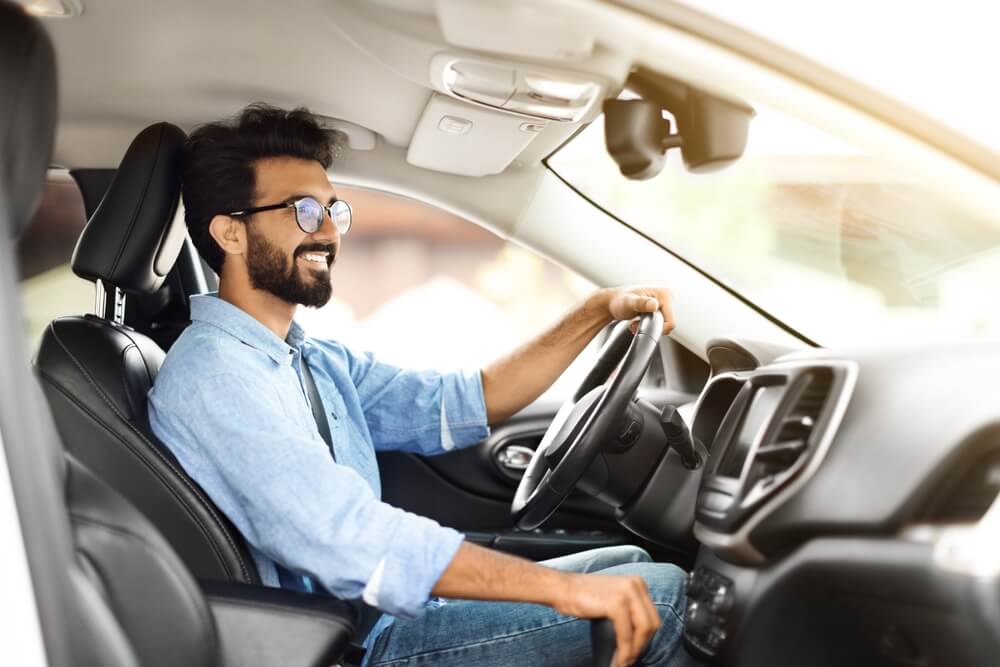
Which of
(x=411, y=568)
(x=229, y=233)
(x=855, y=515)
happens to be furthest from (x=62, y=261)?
(x=855, y=515)

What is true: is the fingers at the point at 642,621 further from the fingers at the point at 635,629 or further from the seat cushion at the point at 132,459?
the seat cushion at the point at 132,459

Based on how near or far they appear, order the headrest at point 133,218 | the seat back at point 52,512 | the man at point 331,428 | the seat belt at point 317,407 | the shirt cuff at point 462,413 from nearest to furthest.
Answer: the seat back at point 52,512 < the man at point 331,428 < the headrest at point 133,218 < the seat belt at point 317,407 < the shirt cuff at point 462,413

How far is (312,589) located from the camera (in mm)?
1732

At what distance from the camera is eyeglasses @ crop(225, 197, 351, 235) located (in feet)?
6.20

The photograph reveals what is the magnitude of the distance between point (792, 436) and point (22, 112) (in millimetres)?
1006

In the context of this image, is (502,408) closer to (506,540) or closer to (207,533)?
(506,540)

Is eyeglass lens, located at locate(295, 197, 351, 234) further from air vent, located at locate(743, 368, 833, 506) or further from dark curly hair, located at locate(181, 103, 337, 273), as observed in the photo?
air vent, located at locate(743, 368, 833, 506)

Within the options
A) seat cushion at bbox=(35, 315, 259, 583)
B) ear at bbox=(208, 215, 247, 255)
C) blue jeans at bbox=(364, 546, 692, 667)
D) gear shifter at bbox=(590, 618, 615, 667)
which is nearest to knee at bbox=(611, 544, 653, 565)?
blue jeans at bbox=(364, 546, 692, 667)

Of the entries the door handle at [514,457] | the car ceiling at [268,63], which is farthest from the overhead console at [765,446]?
the door handle at [514,457]

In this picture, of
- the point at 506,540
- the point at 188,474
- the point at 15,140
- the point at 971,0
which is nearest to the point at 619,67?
the point at 971,0

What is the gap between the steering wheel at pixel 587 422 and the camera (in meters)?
1.57

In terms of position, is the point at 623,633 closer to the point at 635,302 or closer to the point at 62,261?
the point at 635,302

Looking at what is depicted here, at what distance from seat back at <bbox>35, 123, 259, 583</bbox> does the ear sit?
88mm

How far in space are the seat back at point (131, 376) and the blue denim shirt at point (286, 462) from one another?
0.04 meters
